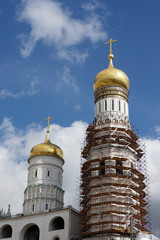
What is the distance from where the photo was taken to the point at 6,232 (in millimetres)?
45438

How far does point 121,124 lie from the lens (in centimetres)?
4356

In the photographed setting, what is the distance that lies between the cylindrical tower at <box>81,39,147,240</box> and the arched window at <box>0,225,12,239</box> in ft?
31.9

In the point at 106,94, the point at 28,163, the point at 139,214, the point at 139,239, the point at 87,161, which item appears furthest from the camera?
the point at 28,163

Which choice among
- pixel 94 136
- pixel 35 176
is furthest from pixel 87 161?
pixel 35 176

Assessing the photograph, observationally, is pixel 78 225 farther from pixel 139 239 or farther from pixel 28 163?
pixel 28 163

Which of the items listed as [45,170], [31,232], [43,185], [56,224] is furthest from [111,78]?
[31,232]

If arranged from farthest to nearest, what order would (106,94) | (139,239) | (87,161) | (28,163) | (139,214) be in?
(28,163), (106,94), (87,161), (139,214), (139,239)

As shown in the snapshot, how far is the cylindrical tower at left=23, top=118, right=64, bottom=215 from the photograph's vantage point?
46.2 metres

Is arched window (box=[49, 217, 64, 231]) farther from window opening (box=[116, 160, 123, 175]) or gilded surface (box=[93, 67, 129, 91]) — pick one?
gilded surface (box=[93, 67, 129, 91])

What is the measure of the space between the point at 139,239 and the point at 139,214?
3.68 meters

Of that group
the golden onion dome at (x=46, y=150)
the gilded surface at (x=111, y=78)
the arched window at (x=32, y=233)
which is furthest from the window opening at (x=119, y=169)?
the arched window at (x=32, y=233)

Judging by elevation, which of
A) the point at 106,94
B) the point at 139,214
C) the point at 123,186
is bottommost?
the point at 139,214

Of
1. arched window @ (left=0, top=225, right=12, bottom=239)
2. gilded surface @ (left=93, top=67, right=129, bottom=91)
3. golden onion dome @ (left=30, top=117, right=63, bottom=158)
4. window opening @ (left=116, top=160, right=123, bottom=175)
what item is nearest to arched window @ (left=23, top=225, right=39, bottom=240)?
arched window @ (left=0, top=225, right=12, bottom=239)

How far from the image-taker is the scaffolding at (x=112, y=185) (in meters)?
37.3
